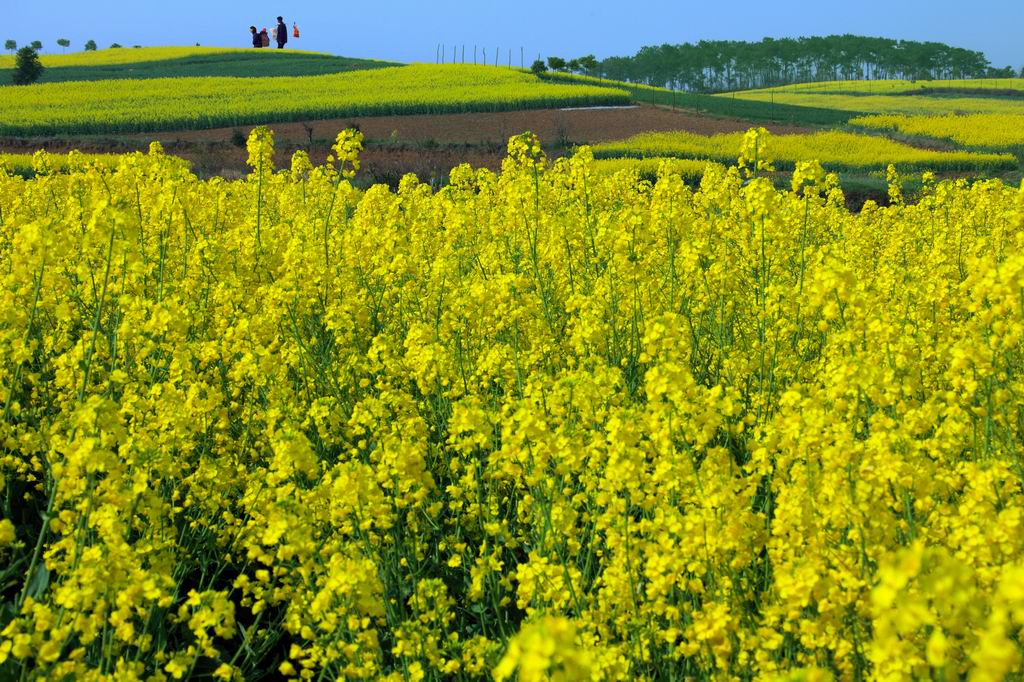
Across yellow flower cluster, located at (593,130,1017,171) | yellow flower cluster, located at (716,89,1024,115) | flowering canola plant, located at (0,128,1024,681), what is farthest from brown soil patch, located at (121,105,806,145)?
flowering canola plant, located at (0,128,1024,681)

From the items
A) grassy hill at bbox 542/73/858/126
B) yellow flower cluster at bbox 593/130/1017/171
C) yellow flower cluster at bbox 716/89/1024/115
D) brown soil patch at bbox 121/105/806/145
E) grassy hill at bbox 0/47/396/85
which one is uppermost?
grassy hill at bbox 0/47/396/85

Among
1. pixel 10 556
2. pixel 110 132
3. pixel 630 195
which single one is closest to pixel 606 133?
pixel 110 132

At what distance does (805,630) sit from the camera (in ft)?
7.40

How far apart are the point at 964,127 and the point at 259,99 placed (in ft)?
87.5

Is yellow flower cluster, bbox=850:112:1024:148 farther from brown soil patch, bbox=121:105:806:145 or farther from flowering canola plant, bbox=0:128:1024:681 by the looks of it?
flowering canola plant, bbox=0:128:1024:681

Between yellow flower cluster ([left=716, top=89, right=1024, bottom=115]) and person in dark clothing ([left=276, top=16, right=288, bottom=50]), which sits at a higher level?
person in dark clothing ([left=276, top=16, right=288, bottom=50])

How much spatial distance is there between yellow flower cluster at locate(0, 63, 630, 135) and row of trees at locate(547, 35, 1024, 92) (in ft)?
178

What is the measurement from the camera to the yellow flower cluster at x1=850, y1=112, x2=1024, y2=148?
95.6 feet

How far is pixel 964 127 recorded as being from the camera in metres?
32.0

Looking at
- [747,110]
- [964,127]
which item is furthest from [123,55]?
[964,127]

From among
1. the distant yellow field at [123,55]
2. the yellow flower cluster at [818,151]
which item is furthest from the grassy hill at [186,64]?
the yellow flower cluster at [818,151]

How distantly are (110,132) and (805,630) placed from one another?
99.1 feet

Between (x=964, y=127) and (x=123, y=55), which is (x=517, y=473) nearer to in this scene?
(x=964, y=127)

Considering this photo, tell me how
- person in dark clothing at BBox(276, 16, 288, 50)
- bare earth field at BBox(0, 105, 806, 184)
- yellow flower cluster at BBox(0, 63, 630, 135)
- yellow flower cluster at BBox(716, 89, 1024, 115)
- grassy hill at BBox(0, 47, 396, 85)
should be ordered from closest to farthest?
bare earth field at BBox(0, 105, 806, 184), yellow flower cluster at BBox(0, 63, 630, 135), yellow flower cluster at BBox(716, 89, 1024, 115), grassy hill at BBox(0, 47, 396, 85), person in dark clothing at BBox(276, 16, 288, 50)
